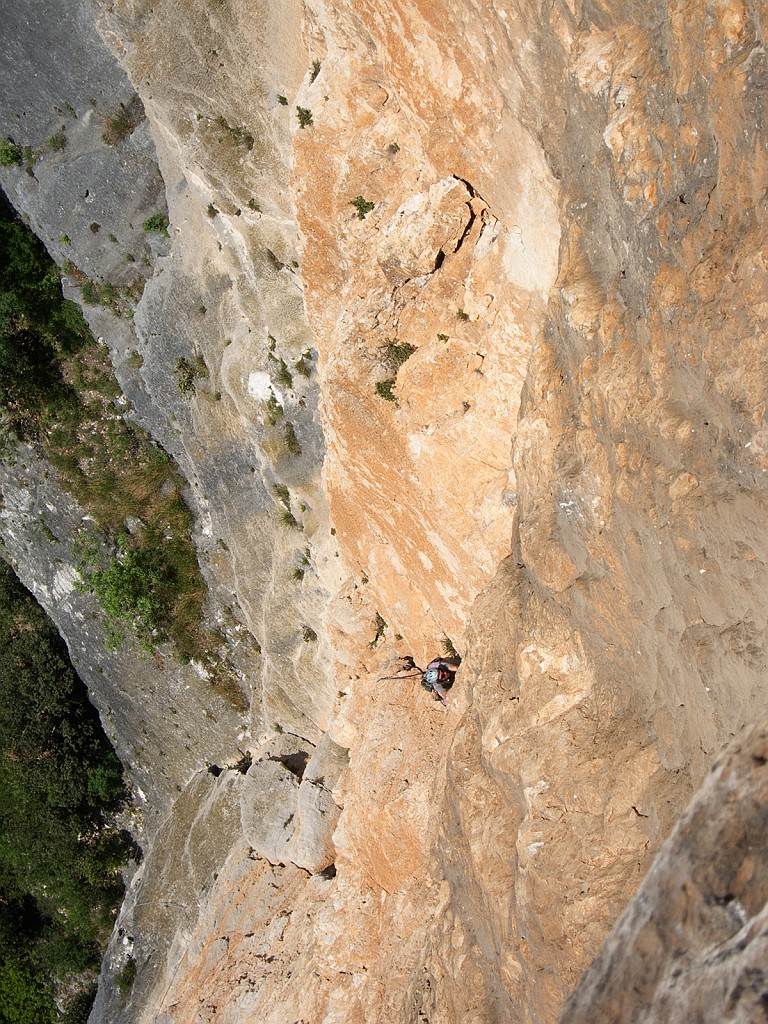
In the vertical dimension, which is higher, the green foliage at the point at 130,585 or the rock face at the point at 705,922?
the green foliage at the point at 130,585

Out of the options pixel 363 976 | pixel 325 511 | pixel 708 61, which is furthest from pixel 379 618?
pixel 708 61

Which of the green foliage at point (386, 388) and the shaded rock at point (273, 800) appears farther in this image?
the shaded rock at point (273, 800)

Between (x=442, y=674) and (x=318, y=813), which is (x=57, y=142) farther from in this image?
(x=318, y=813)

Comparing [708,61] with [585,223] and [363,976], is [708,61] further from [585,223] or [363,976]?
[363,976]

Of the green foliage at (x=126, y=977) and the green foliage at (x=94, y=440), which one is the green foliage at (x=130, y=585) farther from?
the green foliage at (x=126, y=977)

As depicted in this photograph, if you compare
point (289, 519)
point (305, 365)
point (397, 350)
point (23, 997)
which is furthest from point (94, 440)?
point (23, 997)

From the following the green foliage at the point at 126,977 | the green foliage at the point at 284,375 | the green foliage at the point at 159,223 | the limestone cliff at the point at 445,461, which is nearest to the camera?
the limestone cliff at the point at 445,461

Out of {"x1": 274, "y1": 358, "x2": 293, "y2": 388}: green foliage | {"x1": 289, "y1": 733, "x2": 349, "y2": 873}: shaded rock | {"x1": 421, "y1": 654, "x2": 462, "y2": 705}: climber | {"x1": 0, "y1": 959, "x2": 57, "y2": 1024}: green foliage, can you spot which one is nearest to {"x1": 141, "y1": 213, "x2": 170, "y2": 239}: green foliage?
{"x1": 274, "y1": 358, "x2": 293, "y2": 388}: green foliage

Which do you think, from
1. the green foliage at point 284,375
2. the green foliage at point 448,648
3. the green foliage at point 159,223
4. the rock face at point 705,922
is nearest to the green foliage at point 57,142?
the green foliage at point 159,223
